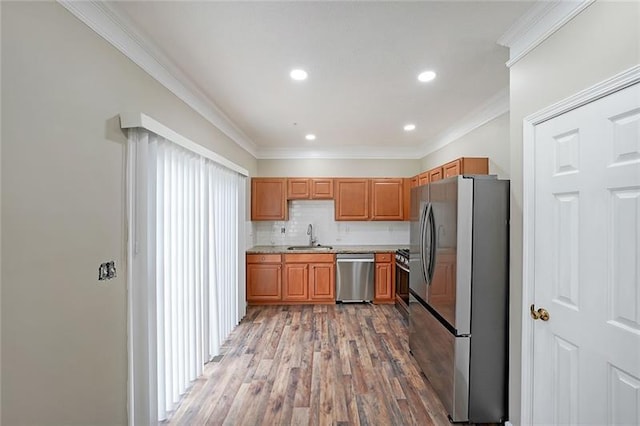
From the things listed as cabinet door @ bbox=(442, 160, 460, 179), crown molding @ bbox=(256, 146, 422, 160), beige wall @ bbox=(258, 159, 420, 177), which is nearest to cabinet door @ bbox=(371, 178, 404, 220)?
beige wall @ bbox=(258, 159, 420, 177)

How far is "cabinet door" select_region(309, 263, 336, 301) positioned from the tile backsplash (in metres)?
0.82

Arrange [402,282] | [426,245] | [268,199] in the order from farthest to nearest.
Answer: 1. [268,199]
2. [402,282]
3. [426,245]

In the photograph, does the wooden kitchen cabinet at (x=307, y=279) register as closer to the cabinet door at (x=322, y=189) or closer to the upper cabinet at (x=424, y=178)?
the cabinet door at (x=322, y=189)

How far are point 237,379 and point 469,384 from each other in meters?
1.96

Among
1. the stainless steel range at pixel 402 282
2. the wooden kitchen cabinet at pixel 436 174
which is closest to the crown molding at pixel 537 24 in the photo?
the wooden kitchen cabinet at pixel 436 174

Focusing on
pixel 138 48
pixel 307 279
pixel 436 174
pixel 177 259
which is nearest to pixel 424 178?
pixel 436 174

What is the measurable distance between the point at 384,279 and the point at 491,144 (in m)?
2.68

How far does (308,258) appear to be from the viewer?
4.84 m

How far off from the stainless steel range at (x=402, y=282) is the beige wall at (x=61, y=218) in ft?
11.7

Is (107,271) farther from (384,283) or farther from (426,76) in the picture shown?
(384,283)

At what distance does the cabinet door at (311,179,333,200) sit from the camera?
532 centimetres

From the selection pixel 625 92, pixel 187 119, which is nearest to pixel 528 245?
pixel 625 92

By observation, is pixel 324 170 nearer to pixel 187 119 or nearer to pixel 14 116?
pixel 187 119

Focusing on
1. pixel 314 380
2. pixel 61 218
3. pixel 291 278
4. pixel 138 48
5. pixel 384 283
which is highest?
pixel 138 48
